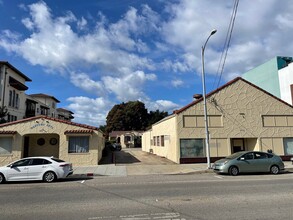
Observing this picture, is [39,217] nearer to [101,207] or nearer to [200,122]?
[101,207]

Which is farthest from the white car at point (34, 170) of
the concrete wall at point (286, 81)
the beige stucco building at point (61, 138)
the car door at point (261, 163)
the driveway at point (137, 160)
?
the concrete wall at point (286, 81)

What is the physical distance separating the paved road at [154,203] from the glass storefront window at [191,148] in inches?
438

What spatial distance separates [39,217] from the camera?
22.7 feet

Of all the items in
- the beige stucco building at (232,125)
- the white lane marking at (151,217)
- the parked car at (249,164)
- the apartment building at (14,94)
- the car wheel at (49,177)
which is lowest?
the white lane marking at (151,217)

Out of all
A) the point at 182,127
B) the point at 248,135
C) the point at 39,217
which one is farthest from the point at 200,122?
the point at 39,217

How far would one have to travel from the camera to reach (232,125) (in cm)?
2373

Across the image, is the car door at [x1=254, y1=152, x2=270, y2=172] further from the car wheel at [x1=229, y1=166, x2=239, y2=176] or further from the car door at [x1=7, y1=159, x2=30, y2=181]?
the car door at [x1=7, y1=159, x2=30, y2=181]

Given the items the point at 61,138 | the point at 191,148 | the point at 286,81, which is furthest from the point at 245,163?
the point at 286,81

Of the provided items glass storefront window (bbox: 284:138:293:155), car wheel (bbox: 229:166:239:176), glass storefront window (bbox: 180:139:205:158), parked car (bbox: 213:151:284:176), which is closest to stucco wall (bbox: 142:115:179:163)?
Result: glass storefront window (bbox: 180:139:205:158)

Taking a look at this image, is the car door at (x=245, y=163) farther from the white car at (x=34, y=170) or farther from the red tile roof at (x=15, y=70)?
the red tile roof at (x=15, y=70)

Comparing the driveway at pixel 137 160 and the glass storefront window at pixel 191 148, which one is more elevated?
the glass storefront window at pixel 191 148

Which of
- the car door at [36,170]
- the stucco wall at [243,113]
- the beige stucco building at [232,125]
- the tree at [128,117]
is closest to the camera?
the car door at [36,170]

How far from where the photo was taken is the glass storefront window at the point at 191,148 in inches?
891

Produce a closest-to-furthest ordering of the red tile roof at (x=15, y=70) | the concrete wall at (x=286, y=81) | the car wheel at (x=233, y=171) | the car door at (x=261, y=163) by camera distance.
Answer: the car wheel at (x=233, y=171) < the car door at (x=261, y=163) < the red tile roof at (x=15, y=70) < the concrete wall at (x=286, y=81)
